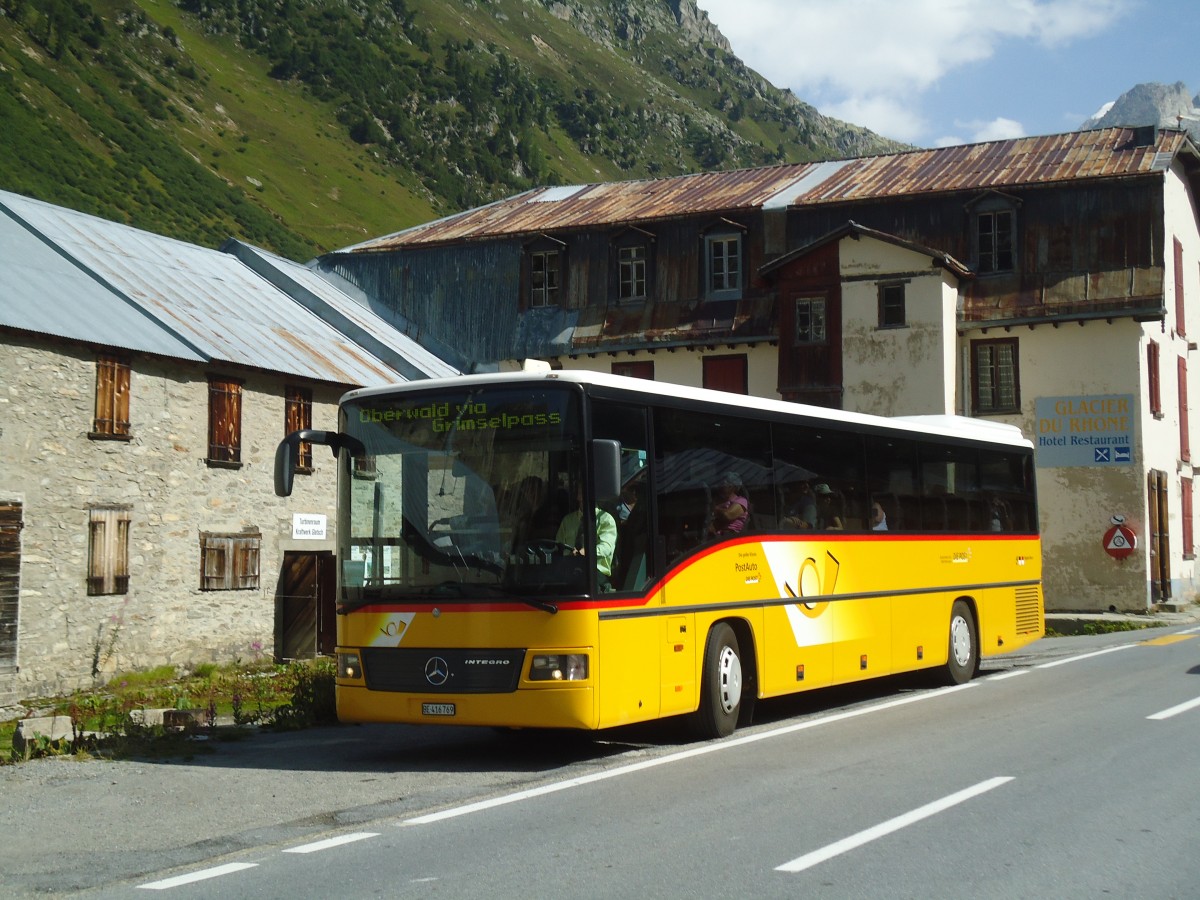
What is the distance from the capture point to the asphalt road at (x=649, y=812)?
23.0 ft

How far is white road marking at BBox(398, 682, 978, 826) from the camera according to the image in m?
8.99

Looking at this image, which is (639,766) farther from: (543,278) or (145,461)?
(543,278)

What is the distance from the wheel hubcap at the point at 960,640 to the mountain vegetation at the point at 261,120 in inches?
3744

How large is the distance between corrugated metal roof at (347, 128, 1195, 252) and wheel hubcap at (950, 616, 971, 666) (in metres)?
21.2

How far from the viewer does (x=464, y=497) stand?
11.1 metres

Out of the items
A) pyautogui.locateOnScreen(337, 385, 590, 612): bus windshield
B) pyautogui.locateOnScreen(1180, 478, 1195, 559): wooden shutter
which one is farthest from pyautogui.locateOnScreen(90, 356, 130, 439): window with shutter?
pyautogui.locateOnScreen(1180, 478, 1195, 559): wooden shutter

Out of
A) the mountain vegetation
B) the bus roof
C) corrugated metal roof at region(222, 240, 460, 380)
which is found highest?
the mountain vegetation

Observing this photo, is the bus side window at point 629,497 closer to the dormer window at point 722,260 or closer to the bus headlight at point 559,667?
the bus headlight at point 559,667

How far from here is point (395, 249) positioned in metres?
43.6

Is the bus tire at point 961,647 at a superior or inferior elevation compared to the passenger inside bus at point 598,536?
inferior

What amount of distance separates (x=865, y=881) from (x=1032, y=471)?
46.0 ft

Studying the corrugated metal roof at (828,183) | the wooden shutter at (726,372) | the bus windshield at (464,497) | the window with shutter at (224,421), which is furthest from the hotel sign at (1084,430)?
the bus windshield at (464,497)

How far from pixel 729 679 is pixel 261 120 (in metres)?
159

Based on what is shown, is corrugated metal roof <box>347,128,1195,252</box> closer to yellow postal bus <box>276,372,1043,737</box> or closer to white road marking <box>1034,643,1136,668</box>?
white road marking <box>1034,643,1136,668</box>
